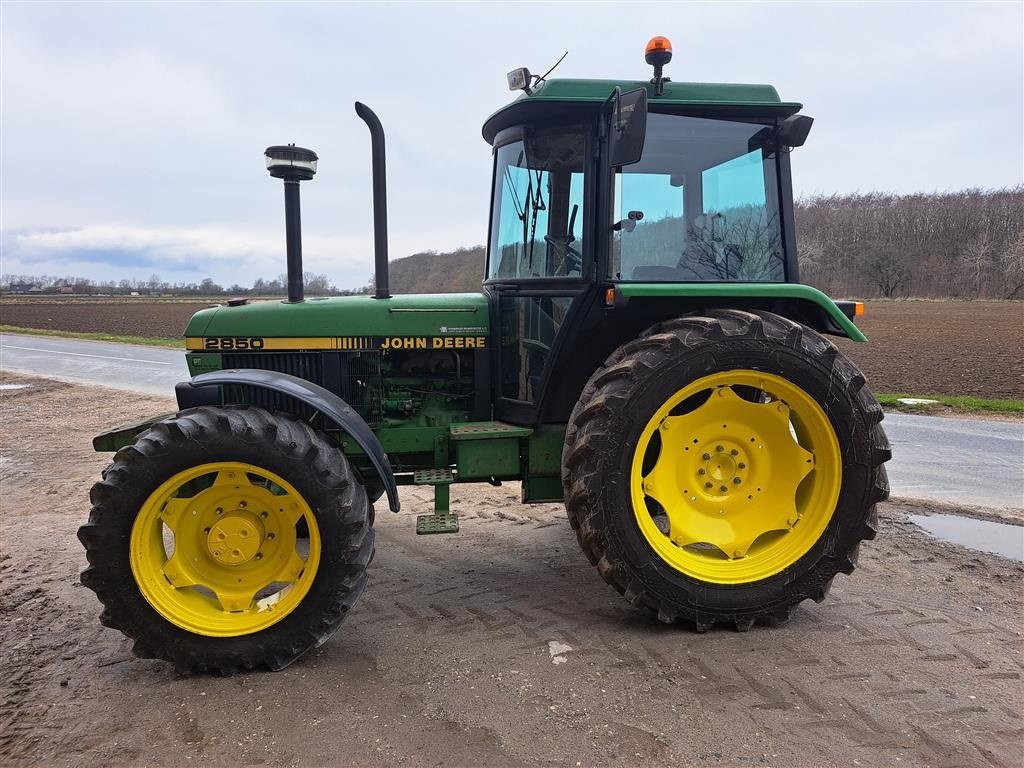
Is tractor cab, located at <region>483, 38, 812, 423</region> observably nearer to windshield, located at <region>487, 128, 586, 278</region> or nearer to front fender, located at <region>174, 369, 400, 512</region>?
windshield, located at <region>487, 128, 586, 278</region>

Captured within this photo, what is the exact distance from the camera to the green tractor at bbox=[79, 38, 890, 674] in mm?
2863

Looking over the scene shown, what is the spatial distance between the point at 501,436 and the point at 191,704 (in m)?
1.81

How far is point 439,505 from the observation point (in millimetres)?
3598

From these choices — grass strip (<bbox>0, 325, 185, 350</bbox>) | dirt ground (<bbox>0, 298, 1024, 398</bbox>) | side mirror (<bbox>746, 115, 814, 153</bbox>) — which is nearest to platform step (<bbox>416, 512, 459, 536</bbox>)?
side mirror (<bbox>746, 115, 814, 153</bbox>)

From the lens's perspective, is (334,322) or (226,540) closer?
(226,540)

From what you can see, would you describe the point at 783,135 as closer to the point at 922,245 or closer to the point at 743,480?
the point at 743,480

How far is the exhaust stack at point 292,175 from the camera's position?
134 inches

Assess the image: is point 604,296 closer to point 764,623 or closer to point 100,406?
point 764,623

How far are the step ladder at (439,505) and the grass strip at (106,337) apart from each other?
16647 millimetres

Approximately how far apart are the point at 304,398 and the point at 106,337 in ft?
73.1

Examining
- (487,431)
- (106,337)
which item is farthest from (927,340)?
(106,337)

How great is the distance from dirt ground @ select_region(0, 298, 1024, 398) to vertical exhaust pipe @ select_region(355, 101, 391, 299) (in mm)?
9333

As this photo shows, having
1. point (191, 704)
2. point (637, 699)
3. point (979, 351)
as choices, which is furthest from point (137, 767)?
point (979, 351)

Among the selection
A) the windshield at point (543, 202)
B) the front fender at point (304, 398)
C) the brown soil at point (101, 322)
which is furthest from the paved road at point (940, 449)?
the brown soil at point (101, 322)
